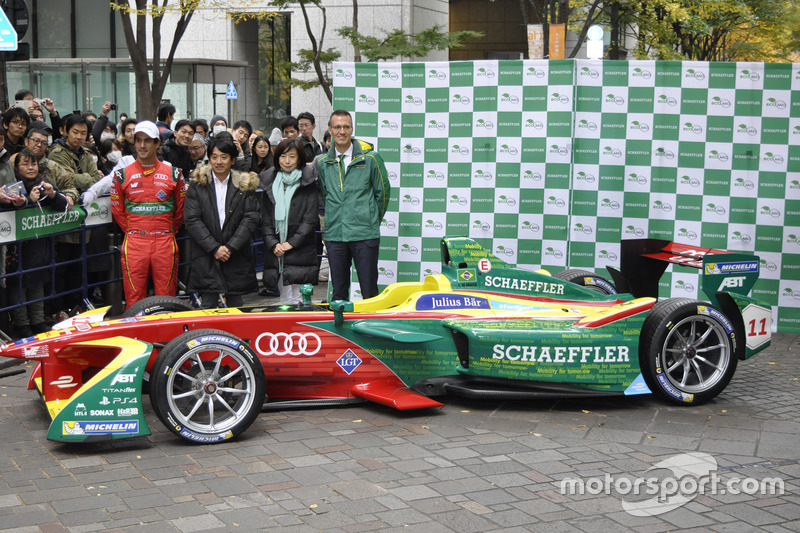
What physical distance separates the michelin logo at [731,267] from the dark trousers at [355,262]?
112 inches

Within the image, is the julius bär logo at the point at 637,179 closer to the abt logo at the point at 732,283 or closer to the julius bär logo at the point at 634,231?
the julius bär logo at the point at 634,231

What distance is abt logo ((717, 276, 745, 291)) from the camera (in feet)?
22.9

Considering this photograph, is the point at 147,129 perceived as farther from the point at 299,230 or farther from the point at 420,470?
the point at 420,470

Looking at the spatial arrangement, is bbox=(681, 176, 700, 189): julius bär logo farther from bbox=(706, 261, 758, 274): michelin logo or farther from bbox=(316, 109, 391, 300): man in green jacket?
bbox=(316, 109, 391, 300): man in green jacket

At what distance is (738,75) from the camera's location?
30.2 ft

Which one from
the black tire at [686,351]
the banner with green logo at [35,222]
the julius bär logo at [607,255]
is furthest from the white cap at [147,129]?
the julius bär logo at [607,255]

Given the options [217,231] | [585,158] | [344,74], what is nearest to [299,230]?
[217,231]

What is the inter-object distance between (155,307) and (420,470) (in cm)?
258

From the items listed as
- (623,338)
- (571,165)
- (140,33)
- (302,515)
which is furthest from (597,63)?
(140,33)

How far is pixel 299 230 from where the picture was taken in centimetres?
816

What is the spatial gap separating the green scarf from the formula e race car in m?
1.55

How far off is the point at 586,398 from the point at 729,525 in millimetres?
2242

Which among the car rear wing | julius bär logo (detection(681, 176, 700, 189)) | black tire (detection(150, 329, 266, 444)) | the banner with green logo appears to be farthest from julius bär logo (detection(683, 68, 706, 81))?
the banner with green logo

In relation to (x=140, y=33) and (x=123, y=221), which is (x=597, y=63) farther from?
(x=140, y=33)
